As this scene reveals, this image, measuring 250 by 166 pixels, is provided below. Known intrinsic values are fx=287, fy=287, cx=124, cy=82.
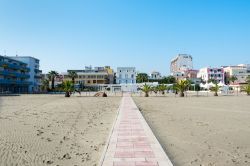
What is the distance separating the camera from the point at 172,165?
7746mm

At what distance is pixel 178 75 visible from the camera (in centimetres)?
16450

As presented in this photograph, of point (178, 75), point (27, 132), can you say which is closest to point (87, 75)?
point (178, 75)

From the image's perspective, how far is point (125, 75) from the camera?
133125 millimetres

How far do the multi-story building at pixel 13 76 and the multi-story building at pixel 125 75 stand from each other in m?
41.8

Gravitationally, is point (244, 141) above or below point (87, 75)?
below

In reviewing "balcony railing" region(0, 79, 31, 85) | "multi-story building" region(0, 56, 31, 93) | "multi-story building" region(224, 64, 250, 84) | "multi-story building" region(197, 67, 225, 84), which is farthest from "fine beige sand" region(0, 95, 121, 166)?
"multi-story building" region(224, 64, 250, 84)

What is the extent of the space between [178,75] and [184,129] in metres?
152

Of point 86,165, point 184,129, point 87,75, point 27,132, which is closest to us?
point 86,165

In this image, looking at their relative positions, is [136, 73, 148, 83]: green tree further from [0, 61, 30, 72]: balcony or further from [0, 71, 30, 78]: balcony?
[0, 61, 30, 72]: balcony

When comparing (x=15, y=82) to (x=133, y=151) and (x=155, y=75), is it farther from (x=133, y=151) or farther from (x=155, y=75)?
(x=133, y=151)

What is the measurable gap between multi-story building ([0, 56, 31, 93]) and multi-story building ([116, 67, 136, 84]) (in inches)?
1646

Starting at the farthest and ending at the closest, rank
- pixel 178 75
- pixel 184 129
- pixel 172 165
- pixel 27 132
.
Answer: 1. pixel 178 75
2. pixel 184 129
3. pixel 27 132
4. pixel 172 165

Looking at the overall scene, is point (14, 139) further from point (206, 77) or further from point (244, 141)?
point (206, 77)

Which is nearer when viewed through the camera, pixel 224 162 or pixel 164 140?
pixel 224 162
